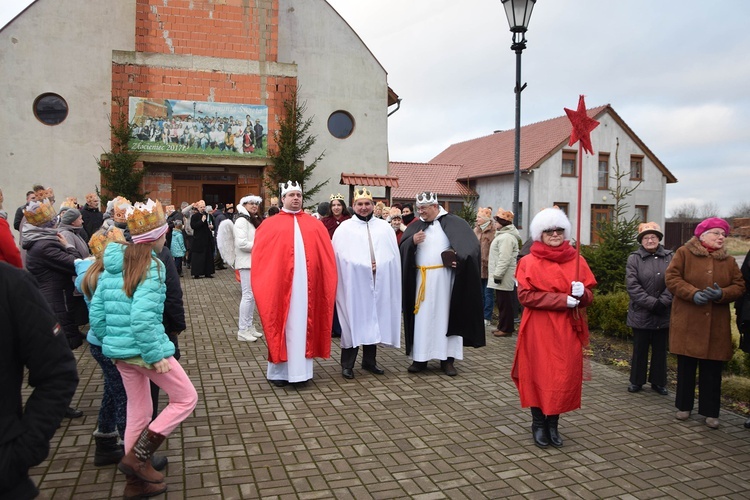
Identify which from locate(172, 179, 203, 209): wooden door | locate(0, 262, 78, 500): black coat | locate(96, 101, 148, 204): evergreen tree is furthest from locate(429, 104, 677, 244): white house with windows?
locate(0, 262, 78, 500): black coat

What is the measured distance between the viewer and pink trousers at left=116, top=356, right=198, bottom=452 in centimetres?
391

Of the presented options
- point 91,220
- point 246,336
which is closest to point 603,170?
point 91,220

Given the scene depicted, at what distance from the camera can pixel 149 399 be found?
4078 mm

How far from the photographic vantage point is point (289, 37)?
859 inches

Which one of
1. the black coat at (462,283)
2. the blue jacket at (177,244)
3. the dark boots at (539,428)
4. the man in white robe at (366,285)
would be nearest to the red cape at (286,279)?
the man in white robe at (366,285)

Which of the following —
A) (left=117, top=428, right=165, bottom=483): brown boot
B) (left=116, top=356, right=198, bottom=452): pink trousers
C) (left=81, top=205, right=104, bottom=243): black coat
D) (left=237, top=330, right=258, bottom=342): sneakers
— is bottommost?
(left=237, top=330, right=258, bottom=342): sneakers

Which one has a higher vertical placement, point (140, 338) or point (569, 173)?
point (569, 173)

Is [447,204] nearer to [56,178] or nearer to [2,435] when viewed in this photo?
[56,178]

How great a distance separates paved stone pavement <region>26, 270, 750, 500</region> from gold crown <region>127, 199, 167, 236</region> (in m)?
1.72

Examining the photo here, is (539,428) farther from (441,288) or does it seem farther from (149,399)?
(149,399)

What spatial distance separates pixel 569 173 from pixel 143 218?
109ft

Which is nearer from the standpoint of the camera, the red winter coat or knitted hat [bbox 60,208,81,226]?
the red winter coat

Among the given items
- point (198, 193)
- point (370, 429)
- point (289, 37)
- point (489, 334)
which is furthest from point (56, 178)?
point (370, 429)

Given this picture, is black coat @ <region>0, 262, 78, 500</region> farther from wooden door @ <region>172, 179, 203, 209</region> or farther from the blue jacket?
wooden door @ <region>172, 179, 203, 209</region>
